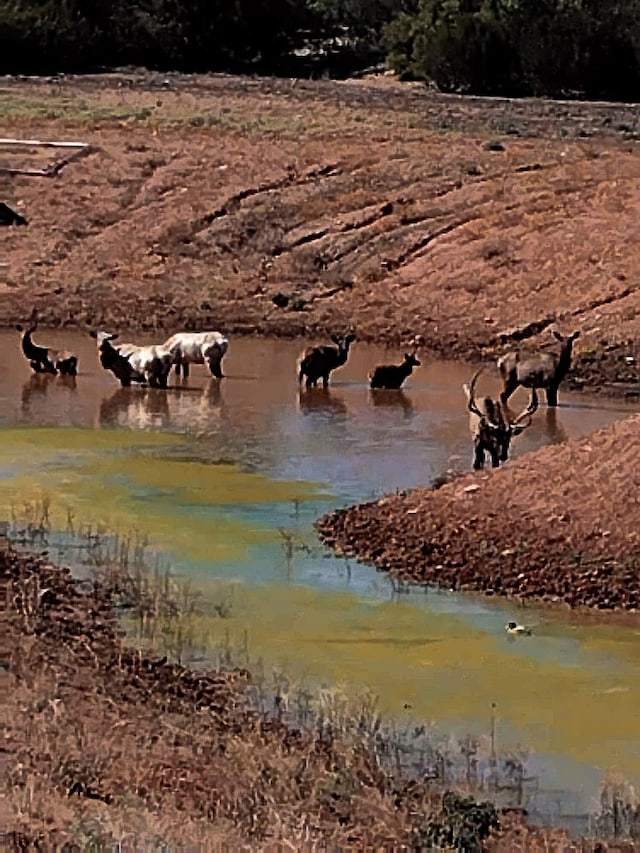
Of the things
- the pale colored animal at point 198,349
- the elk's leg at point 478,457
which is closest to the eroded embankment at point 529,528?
the elk's leg at point 478,457

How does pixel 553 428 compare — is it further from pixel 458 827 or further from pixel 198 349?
pixel 458 827

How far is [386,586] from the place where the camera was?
15.1m

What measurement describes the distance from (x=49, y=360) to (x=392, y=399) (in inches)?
190

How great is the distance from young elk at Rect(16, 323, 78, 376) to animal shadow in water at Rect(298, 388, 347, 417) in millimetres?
3243

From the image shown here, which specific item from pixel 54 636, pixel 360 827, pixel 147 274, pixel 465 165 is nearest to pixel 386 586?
pixel 54 636

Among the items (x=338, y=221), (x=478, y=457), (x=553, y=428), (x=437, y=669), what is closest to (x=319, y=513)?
(x=478, y=457)

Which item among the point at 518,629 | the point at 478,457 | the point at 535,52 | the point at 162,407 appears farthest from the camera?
the point at 535,52

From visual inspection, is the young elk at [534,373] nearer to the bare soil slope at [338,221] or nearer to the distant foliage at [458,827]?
the bare soil slope at [338,221]

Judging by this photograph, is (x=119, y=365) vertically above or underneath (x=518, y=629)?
above

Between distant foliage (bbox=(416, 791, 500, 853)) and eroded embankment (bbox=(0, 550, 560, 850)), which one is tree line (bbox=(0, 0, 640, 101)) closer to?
eroded embankment (bbox=(0, 550, 560, 850))

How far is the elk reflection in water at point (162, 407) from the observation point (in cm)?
2284

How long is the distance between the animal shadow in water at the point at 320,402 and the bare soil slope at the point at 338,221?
390cm

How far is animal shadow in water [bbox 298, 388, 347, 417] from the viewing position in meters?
24.0

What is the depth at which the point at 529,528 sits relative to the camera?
15844mm
